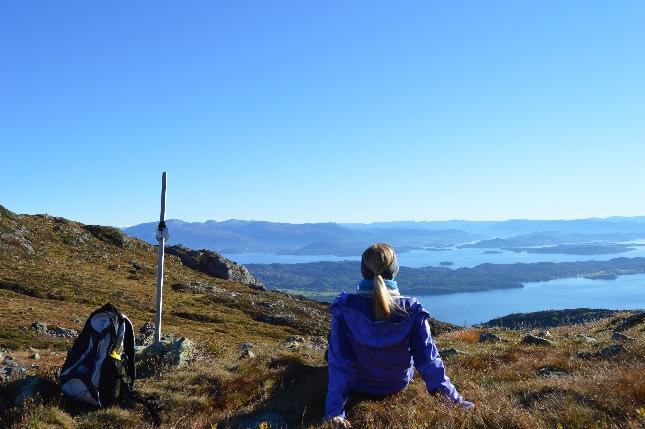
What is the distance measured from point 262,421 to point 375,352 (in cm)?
166

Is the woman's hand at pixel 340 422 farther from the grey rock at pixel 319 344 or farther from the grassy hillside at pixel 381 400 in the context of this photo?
the grey rock at pixel 319 344

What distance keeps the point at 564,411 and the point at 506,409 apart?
55 cm

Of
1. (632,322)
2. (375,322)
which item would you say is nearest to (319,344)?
(632,322)

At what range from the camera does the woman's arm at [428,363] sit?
5.72 metres

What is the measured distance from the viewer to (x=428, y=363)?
581 centimetres

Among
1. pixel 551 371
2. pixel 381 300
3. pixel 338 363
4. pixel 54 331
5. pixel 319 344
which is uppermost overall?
pixel 381 300

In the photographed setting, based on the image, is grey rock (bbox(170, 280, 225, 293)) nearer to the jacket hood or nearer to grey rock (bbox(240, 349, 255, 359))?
grey rock (bbox(240, 349, 255, 359))

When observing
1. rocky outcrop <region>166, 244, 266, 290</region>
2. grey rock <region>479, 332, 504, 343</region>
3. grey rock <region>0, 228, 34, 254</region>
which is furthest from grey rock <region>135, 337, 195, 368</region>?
rocky outcrop <region>166, 244, 266, 290</region>

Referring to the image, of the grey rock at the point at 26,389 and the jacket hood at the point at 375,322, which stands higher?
the jacket hood at the point at 375,322

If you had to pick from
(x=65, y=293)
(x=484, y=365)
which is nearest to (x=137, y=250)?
(x=65, y=293)

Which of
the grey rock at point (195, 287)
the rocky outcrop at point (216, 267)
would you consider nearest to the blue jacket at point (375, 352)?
the grey rock at point (195, 287)

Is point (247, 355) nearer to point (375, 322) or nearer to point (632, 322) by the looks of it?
point (375, 322)

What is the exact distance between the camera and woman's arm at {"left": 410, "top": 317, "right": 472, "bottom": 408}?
5.72 m

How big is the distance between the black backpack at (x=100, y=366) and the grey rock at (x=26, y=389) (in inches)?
19.7
